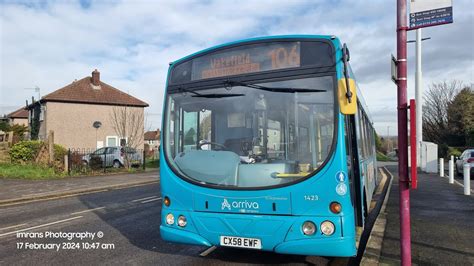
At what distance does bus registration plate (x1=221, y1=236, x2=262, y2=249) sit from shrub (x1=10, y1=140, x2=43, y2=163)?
20471 millimetres

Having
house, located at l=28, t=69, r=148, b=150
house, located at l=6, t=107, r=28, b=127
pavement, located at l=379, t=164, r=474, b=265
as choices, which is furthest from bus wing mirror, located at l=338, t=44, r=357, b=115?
house, located at l=6, t=107, r=28, b=127

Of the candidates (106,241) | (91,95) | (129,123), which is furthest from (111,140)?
(106,241)

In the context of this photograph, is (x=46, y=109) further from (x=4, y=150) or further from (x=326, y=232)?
(x=326, y=232)

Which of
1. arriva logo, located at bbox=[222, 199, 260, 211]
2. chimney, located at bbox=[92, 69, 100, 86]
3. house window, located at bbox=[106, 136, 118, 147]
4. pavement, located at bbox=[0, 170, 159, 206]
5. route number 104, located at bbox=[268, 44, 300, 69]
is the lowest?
pavement, located at bbox=[0, 170, 159, 206]

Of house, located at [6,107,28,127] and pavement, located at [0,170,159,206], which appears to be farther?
house, located at [6,107,28,127]

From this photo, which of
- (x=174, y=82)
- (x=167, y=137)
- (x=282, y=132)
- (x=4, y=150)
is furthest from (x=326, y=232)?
(x=4, y=150)

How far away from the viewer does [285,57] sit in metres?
5.10

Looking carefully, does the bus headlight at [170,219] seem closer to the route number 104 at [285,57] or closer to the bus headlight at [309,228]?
the bus headlight at [309,228]

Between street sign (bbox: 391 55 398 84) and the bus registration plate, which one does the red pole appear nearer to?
street sign (bbox: 391 55 398 84)

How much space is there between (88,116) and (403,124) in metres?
35.1

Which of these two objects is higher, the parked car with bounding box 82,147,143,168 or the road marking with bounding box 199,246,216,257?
the parked car with bounding box 82,147,143,168

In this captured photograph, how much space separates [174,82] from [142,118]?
33.5 m

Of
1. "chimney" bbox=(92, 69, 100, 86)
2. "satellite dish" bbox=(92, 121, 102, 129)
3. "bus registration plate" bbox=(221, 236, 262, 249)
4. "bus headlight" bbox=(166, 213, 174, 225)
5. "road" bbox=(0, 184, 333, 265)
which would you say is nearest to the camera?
"bus registration plate" bbox=(221, 236, 262, 249)

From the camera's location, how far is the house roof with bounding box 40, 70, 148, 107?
115 feet
